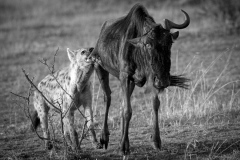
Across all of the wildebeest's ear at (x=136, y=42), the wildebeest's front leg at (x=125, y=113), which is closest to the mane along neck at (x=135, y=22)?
the wildebeest's ear at (x=136, y=42)

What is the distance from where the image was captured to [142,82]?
576cm

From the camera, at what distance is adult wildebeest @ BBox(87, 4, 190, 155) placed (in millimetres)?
5238

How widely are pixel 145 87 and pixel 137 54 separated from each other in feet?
1.61

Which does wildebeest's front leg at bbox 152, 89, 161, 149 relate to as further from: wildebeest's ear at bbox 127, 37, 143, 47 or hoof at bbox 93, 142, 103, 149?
hoof at bbox 93, 142, 103, 149

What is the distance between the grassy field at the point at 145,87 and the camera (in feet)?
21.4

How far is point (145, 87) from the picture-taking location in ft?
18.8

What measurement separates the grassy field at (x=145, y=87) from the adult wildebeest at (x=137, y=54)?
0.87 feet

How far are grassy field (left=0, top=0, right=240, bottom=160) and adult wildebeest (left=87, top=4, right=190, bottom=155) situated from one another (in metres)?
0.27

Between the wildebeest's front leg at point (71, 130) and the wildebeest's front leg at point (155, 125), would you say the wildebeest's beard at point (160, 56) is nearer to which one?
the wildebeest's front leg at point (155, 125)

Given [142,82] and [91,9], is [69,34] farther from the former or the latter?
[142,82]

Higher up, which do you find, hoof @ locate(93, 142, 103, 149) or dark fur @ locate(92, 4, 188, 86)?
dark fur @ locate(92, 4, 188, 86)

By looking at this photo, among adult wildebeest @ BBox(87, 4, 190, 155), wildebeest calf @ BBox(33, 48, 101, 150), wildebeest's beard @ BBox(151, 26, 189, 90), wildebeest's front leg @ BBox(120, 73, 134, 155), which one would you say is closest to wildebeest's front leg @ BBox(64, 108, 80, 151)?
wildebeest calf @ BBox(33, 48, 101, 150)

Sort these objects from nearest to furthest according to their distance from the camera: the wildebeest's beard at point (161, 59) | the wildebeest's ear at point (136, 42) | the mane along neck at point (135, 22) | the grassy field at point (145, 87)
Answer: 1. the wildebeest's beard at point (161, 59)
2. the wildebeest's ear at point (136, 42)
3. the mane along neck at point (135, 22)
4. the grassy field at point (145, 87)

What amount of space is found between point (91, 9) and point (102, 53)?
2181cm
